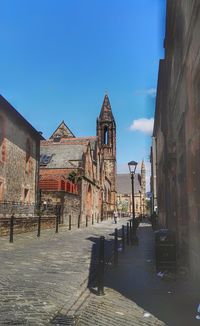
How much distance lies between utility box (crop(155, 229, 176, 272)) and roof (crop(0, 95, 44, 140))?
1863cm

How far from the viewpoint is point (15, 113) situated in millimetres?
29203

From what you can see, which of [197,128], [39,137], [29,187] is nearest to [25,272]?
[197,128]

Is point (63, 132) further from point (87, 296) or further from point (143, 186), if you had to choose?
point (87, 296)

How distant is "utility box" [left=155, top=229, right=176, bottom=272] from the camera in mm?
9406

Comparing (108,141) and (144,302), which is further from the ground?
(108,141)

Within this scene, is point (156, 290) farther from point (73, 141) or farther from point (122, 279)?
point (73, 141)

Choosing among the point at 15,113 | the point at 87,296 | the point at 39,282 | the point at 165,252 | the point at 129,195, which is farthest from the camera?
the point at 129,195

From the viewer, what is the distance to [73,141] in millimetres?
54375

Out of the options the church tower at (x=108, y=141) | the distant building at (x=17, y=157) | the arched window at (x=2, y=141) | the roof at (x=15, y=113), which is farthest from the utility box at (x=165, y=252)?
the church tower at (x=108, y=141)

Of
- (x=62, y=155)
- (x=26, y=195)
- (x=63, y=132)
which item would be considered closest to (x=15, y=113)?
(x=26, y=195)

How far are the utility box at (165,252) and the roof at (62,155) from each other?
4008 cm

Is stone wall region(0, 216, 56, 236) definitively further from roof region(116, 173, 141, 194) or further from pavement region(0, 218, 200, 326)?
roof region(116, 173, 141, 194)

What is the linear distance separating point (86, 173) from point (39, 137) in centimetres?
1659

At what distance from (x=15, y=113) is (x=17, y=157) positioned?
11.0ft
